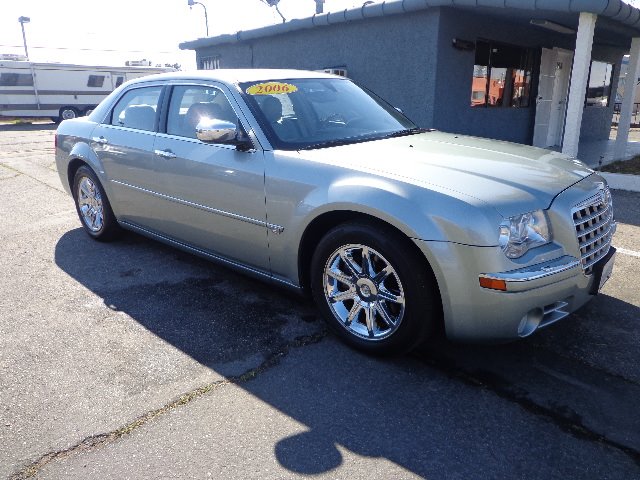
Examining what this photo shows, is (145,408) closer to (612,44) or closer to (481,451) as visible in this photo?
(481,451)

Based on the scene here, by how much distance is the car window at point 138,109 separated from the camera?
441cm

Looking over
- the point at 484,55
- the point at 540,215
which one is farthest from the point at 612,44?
the point at 540,215

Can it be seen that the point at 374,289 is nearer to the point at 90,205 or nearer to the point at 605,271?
the point at 605,271

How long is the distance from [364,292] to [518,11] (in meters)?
7.74

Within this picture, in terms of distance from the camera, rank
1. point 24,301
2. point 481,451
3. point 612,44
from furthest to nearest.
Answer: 1. point 612,44
2. point 24,301
3. point 481,451

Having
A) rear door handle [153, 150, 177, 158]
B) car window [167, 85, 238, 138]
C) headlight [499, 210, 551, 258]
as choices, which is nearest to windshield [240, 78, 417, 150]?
car window [167, 85, 238, 138]

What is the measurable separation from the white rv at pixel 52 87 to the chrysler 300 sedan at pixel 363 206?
71.2 ft

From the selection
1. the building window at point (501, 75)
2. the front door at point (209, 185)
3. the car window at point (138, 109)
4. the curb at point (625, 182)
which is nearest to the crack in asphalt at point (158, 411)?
the front door at point (209, 185)

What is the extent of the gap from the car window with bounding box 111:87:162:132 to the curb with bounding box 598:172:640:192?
21.0ft

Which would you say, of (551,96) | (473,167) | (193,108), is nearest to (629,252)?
(473,167)

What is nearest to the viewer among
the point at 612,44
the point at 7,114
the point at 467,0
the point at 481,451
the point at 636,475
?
the point at 636,475

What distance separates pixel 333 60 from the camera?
1151 centimetres

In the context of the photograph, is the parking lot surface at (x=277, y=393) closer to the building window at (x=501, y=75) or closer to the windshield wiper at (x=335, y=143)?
the windshield wiper at (x=335, y=143)

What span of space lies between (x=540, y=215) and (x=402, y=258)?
745 millimetres
